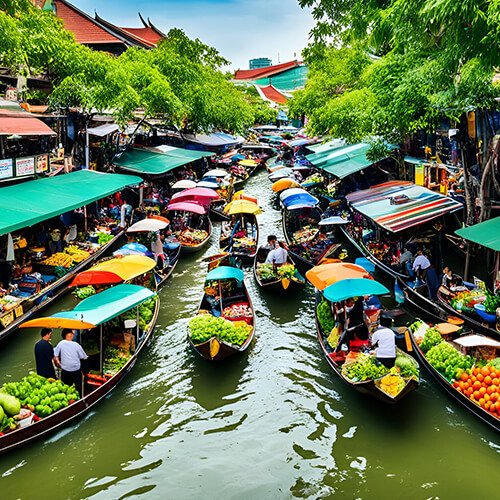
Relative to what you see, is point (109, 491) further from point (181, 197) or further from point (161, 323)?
point (181, 197)

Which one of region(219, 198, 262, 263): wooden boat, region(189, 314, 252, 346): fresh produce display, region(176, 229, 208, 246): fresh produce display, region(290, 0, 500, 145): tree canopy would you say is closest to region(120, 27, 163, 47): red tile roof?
region(176, 229, 208, 246): fresh produce display

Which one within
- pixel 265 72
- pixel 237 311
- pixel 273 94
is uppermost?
pixel 265 72

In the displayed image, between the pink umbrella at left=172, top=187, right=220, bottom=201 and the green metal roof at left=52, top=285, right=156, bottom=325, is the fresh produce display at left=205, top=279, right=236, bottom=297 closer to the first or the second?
the green metal roof at left=52, top=285, right=156, bottom=325

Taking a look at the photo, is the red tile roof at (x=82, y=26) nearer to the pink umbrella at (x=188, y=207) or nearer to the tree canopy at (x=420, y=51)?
the pink umbrella at (x=188, y=207)

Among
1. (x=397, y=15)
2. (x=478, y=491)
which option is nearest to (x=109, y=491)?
(x=478, y=491)

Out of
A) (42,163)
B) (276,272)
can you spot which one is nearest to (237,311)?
(276,272)

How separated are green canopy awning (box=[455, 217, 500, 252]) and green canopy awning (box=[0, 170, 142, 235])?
1064 centimetres

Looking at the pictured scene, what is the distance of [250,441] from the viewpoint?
8.02 metres

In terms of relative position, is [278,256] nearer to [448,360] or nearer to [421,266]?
[421,266]

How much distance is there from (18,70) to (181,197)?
8045 millimetres

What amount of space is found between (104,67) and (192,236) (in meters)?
7.56

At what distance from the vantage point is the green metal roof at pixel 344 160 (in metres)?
19.7

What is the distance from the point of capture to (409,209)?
1405cm

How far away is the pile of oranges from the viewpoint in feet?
24.5
